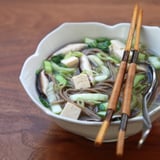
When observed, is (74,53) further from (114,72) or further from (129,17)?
(129,17)

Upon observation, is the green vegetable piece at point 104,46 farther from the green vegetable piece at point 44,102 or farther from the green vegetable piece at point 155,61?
the green vegetable piece at point 44,102

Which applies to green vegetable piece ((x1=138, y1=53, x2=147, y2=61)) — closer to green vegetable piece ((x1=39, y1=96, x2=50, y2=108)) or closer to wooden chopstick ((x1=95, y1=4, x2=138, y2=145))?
wooden chopstick ((x1=95, y1=4, x2=138, y2=145))

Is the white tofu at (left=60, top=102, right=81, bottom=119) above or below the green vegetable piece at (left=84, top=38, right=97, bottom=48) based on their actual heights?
below

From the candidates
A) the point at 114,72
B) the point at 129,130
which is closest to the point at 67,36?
the point at 114,72

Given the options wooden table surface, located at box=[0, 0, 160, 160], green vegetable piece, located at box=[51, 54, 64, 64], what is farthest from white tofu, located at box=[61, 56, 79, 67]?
wooden table surface, located at box=[0, 0, 160, 160]

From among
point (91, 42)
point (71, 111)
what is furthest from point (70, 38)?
point (71, 111)

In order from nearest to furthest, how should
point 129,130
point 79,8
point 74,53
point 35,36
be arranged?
1. point 129,130
2. point 74,53
3. point 35,36
4. point 79,8

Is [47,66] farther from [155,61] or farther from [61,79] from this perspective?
[155,61]
